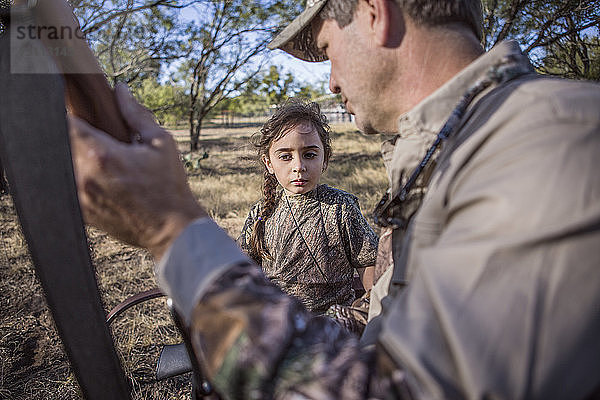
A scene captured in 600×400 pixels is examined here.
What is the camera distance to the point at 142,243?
3.10ft

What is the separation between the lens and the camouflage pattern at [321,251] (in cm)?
266

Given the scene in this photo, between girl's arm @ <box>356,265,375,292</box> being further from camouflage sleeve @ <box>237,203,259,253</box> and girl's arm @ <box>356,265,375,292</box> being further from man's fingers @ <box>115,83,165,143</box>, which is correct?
man's fingers @ <box>115,83,165,143</box>

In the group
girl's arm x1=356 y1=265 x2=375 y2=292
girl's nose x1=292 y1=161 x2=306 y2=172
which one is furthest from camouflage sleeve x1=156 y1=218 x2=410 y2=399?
girl's nose x1=292 y1=161 x2=306 y2=172

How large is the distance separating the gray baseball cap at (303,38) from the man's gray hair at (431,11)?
64mm

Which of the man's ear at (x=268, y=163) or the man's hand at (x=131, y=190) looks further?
the man's ear at (x=268, y=163)

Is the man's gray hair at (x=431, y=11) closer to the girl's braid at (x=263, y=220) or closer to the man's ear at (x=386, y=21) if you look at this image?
the man's ear at (x=386, y=21)

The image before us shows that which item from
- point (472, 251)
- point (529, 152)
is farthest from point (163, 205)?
point (529, 152)

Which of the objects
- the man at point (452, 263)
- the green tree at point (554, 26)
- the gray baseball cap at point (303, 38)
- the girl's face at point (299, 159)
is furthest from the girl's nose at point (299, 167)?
the green tree at point (554, 26)

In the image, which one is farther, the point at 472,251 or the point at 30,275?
the point at 30,275

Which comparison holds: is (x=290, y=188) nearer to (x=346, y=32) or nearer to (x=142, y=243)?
(x=346, y=32)

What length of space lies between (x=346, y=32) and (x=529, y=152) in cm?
73

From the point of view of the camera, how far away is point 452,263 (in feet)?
2.43

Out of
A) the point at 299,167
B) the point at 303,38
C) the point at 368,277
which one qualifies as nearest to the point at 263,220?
the point at 299,167

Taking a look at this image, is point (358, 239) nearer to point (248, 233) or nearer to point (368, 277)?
point (368, 277)
